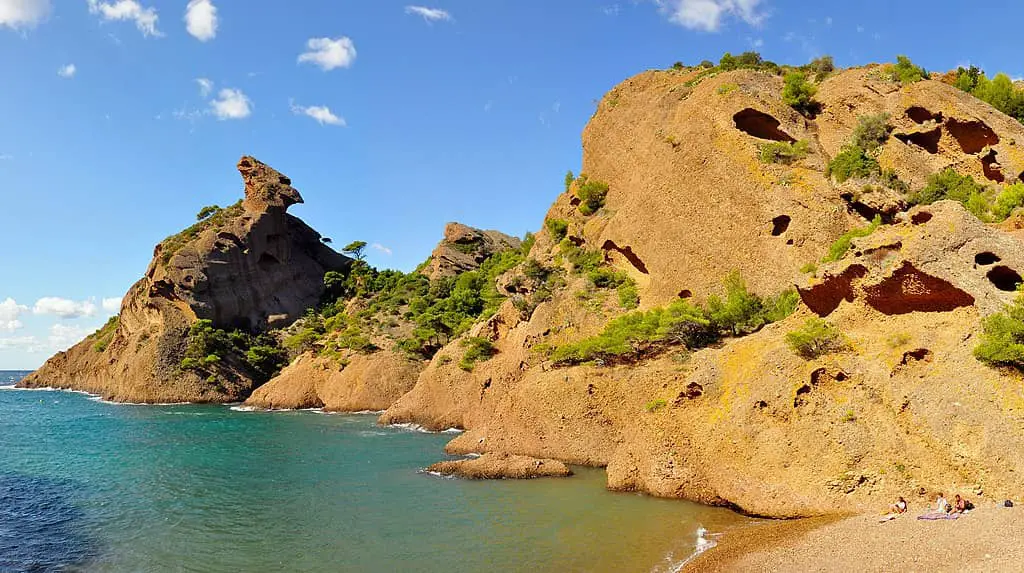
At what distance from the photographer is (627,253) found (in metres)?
36.4

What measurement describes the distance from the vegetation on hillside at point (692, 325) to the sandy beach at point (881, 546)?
12129mm

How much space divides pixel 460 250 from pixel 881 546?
7964cm

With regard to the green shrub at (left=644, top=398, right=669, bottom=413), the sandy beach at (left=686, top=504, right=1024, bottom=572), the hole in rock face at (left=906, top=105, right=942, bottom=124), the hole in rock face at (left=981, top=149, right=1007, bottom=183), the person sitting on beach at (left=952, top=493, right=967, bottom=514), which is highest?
the hole in rock face at (left=906, top=105, right=942, bottom=124)

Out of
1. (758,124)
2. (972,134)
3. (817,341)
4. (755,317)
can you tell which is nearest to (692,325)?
(755,317)

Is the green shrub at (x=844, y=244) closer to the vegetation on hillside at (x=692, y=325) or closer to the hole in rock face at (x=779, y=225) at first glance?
the vegetation on hillside at (x=692, y=325)

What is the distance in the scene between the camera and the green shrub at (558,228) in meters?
46.1

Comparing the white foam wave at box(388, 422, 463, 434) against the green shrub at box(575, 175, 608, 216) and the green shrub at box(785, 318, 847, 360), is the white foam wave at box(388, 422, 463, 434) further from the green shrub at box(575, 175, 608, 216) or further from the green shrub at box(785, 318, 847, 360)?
the green shrub at box(785, 318, 847, 360)

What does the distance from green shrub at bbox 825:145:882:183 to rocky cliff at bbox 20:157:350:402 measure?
64.1 metres

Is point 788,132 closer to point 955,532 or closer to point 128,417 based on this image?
point 955,532

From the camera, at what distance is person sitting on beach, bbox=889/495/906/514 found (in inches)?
594

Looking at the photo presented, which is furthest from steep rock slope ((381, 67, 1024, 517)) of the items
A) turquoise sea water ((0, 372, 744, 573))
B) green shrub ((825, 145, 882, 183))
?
turquoise sea water ((0, 372, 744, 573))

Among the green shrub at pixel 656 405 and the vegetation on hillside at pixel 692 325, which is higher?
the vegetation on hillside at pixel 692 325

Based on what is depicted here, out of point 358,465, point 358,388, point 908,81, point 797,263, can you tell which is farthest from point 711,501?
point 358,388

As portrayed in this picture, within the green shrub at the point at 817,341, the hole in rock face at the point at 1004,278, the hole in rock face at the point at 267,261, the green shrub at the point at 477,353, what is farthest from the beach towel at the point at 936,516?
the hole in rock face at the point at 267,261
